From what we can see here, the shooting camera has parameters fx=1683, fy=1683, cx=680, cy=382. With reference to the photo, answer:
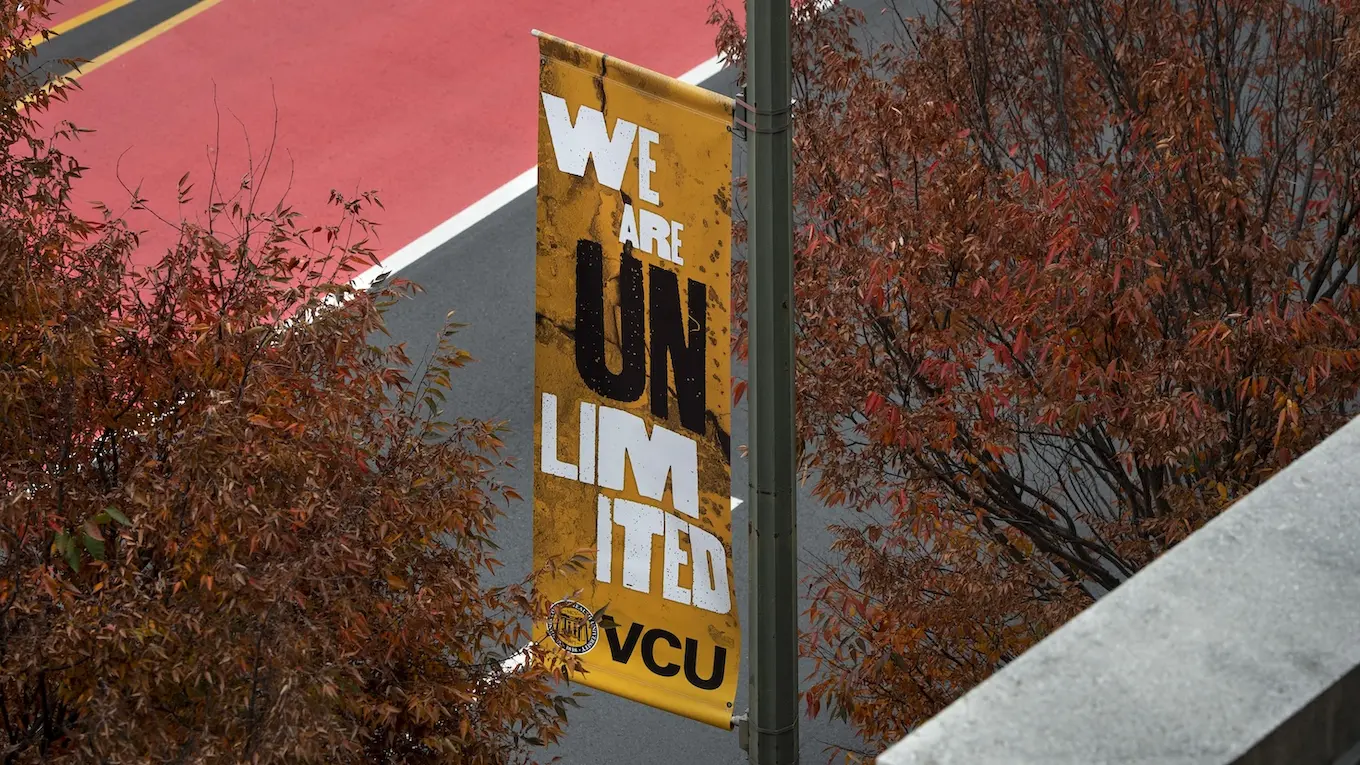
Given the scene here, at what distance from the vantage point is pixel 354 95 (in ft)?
56.7

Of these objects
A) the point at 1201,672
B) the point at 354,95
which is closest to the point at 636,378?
the point at 1201,672

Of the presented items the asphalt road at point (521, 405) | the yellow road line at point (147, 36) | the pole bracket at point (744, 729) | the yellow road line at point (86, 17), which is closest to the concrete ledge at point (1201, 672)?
the pole bracket at point (744, 729)

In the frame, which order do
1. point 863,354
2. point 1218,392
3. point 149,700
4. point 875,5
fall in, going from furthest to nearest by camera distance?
point 875,5
point 863,354
point 1218,392
point 149,700

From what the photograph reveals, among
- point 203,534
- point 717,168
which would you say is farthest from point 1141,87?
point 203,534

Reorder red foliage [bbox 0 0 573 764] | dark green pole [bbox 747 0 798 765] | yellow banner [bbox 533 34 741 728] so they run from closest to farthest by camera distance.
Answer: red foliage [bbox 0 0 573 764] < dark green pole [bbox 747 0 798 765] < yellow banner [bbox 533 34 741 728]

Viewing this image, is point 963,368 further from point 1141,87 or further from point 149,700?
point 149,700

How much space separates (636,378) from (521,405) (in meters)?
7.20

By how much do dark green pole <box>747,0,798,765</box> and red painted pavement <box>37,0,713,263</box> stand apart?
31.2 feet

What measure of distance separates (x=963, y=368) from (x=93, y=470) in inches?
156

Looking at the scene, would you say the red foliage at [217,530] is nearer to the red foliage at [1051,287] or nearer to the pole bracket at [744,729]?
the pole bracket at [744,729]

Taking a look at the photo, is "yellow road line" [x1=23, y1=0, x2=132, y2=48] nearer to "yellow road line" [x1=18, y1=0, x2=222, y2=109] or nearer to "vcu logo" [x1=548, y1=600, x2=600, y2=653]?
"yellow road line" [x1=18, y1=0, x2=222, y2=109]

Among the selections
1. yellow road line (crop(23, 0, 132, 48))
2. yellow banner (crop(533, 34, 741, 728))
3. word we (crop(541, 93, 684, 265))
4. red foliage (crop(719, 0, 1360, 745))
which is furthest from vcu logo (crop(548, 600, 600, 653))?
yellow road line (crop(23, 0, 132, 48))

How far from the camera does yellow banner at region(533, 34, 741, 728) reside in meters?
6.66

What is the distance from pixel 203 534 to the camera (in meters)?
6.15
